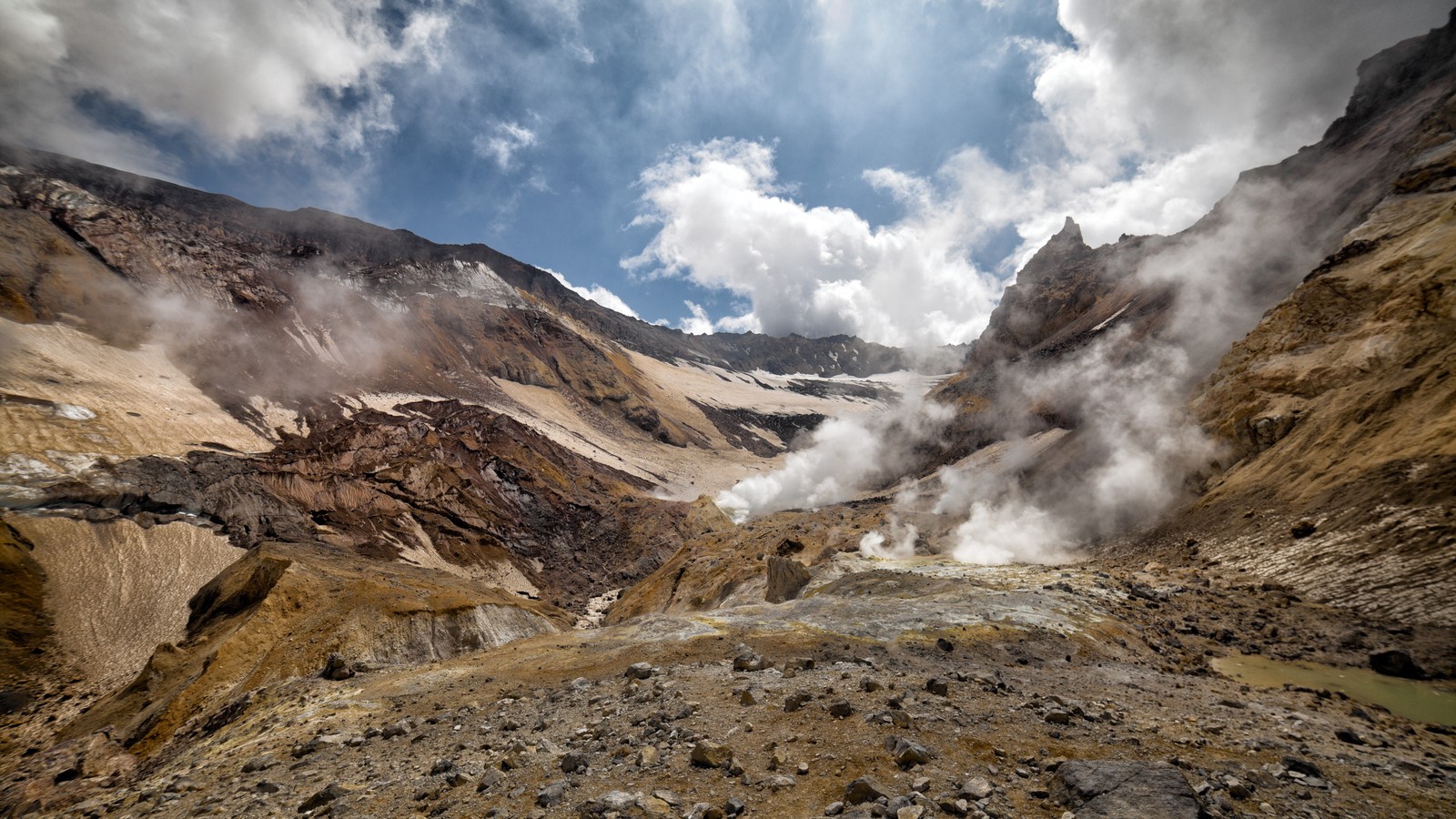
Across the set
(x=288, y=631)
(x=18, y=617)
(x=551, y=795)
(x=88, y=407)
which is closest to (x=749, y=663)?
(x=551, y=795)

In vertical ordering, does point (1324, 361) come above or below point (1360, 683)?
above

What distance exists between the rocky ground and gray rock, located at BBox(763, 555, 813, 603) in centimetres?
1042

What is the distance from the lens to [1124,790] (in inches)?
209

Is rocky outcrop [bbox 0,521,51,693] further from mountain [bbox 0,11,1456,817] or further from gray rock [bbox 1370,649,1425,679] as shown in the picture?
gray rock [bbox 1370,649,1425,679]

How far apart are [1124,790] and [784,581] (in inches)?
958

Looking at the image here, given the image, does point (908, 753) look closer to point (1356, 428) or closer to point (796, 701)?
point (796, 701)

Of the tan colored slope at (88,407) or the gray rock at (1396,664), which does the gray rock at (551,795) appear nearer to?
the gray rock at (1396,664)

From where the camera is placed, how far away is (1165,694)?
10828mm

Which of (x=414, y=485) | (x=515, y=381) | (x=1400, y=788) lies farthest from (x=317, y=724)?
(x=515, y=381)

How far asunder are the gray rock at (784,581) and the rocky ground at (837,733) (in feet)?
34.2

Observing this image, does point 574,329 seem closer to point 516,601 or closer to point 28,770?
point 516,601

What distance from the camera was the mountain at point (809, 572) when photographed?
7.56 m

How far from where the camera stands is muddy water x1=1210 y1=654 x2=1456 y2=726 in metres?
10.9

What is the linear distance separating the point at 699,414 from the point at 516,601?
4581 inches
